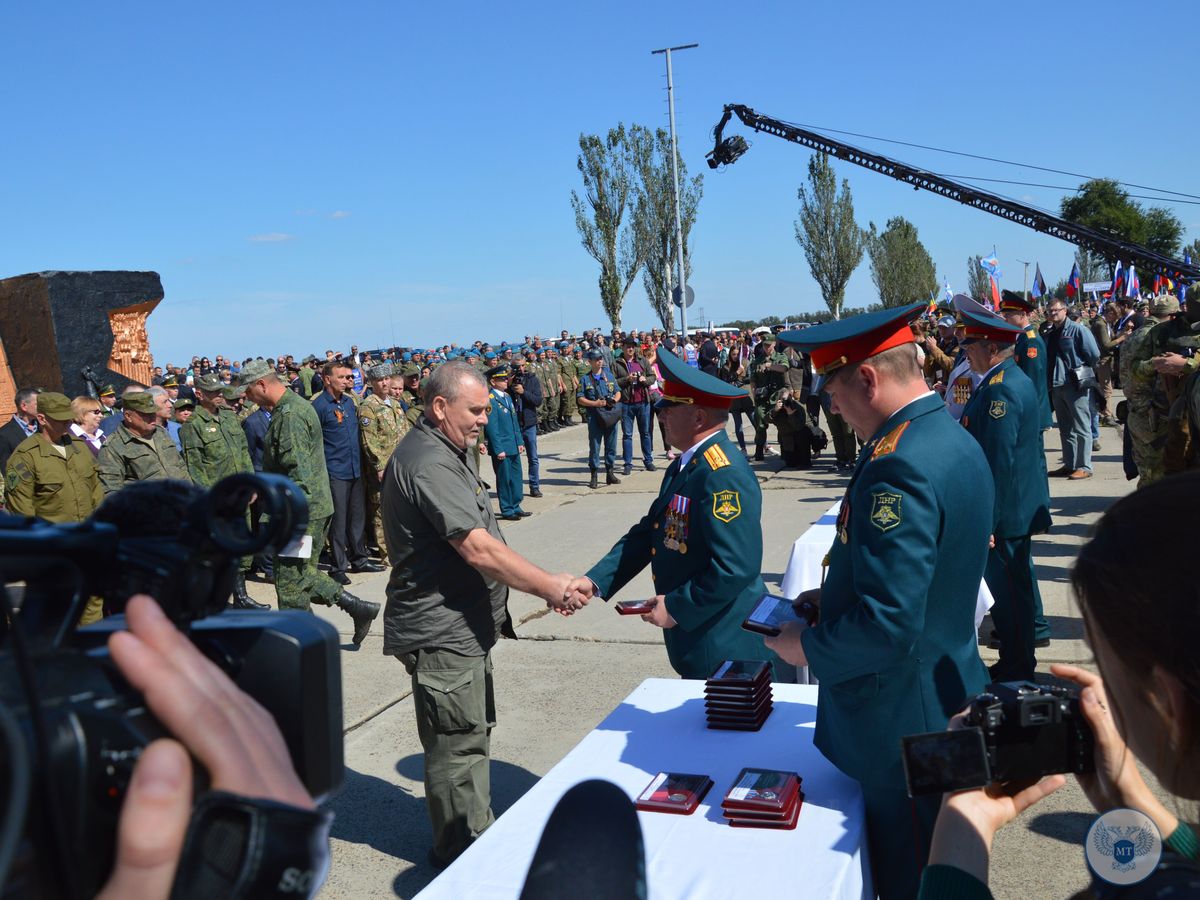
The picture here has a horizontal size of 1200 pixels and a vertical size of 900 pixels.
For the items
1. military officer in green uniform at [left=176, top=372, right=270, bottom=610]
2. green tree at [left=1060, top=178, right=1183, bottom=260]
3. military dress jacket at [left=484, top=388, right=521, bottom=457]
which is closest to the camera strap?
military officer in green uniform at [left=176, top=372, right=270, bottom=610]

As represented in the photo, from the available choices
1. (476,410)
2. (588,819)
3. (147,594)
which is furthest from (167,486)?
(476,410)

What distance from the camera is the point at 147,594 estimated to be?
28.6 inches

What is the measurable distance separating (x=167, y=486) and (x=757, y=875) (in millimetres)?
1737

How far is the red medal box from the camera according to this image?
2.39 meters

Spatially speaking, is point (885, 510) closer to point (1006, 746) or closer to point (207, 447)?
point (1006, 746)

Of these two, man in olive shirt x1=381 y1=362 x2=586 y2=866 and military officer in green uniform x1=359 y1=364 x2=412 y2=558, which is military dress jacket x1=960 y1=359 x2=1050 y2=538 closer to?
man in olive shirt x1=381 y1=362 x2=586 y2=866

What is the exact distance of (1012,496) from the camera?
5152 millimetres

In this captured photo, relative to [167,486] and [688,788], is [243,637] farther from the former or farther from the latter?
[688,788]

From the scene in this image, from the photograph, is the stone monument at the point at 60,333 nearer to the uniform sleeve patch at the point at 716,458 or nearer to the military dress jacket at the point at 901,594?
the uniform sleeve patch at the point at 716,458

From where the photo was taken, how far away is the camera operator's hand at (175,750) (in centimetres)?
59

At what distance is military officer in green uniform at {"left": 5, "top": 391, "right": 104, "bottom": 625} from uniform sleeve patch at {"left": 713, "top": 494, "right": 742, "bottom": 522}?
4.63 metres

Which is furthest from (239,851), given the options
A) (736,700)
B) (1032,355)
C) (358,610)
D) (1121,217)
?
(1121,217)

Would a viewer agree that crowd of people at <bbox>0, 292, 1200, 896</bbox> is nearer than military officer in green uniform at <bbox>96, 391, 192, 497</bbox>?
Yes

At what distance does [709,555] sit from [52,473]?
16.1 feet
